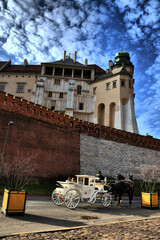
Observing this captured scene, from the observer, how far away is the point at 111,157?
76.9ft

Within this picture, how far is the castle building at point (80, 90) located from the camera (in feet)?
117

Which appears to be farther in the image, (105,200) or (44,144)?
(44,144)

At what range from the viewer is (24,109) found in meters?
17.9

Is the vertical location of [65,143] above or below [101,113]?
below

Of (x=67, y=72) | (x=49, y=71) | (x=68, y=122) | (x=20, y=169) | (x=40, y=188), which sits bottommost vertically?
(x=40, y=188)

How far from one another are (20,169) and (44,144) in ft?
11.0

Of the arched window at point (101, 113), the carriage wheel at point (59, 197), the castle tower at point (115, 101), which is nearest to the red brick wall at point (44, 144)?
the carriage wheel at point (59, 197)

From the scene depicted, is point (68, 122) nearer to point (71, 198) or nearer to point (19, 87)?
point (71, 198)

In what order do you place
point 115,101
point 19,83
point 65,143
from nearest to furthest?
point 65,143, point 115,101, point 19,83

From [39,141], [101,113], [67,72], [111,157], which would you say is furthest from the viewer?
[67,72]

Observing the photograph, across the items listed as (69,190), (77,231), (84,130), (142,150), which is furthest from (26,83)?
(77,231)

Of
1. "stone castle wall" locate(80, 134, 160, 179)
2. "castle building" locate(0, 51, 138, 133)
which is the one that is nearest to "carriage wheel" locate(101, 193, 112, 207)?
"stone castle wall" locate(80, 134, 160, 179)

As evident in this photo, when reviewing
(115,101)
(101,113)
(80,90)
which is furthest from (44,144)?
(80,90)

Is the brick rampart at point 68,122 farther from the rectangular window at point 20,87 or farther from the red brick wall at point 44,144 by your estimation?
the rectangular window at point 20,87
